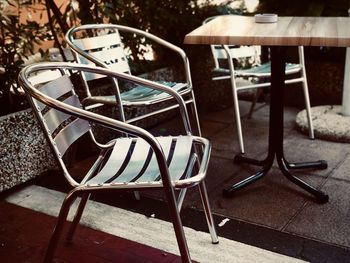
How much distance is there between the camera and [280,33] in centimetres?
215

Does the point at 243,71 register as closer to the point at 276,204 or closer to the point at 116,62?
the point at 116,62

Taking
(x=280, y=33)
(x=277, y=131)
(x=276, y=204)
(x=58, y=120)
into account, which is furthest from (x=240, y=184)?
(x=58, y=120)

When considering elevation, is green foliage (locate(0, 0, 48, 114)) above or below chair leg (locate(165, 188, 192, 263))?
above

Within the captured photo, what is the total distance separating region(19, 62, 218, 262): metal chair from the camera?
142 cm

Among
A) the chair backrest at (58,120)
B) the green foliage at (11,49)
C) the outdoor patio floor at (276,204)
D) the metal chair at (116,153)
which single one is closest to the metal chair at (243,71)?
the outdoor patio floor at (276,204)

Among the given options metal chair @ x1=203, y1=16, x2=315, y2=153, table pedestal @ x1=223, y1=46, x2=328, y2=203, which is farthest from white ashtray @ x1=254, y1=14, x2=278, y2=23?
metal chair @ x1=203, y1=16, x2=315, y2=153

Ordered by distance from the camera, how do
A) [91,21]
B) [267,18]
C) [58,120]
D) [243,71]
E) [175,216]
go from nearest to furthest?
1. [175,216]
2. [58,120]
3. [267,18]
4. [243,71]
5. [91,21]

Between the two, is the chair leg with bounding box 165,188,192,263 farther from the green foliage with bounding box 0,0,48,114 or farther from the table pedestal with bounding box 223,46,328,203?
the green foliage with bounding box 0,0,48,114

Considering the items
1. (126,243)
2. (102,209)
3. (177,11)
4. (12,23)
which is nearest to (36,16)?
(177,11)

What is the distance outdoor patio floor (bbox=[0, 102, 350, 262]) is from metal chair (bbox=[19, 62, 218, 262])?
42cm

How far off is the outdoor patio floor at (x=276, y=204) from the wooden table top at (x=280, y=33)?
3.03 feet

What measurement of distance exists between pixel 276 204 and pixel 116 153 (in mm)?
1077

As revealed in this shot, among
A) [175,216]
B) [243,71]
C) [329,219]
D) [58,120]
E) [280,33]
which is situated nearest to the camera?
[175,216]

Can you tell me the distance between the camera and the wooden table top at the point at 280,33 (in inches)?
78.7
